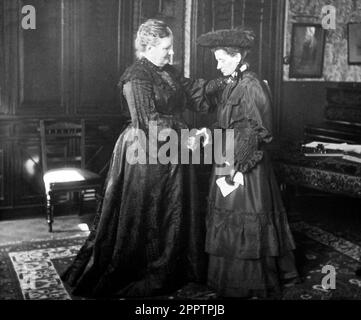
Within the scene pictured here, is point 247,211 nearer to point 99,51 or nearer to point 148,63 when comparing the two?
point 148,63

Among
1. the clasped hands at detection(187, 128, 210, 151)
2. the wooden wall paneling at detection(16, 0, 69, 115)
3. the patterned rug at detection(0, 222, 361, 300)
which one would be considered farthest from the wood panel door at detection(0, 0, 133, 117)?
the clasped hands at detection(187, 128, 210, 151)

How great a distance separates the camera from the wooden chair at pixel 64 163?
536 cm

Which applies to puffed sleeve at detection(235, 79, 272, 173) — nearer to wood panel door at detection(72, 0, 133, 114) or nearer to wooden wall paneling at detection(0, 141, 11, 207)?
wood panel door at detection(72, 0, 133, 114)

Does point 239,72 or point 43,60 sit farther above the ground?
point 43,60

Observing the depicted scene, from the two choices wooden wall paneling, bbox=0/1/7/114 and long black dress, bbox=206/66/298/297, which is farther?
wooden wall paneling, bbox=0/1/7/114

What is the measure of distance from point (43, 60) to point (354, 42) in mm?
4027

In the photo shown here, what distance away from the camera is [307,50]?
7.22m

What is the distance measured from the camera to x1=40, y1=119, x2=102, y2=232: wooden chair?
17.6 ft

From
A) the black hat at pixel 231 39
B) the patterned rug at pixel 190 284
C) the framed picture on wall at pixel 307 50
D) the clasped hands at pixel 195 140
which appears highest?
the framed picture on wall at pixel 307 50

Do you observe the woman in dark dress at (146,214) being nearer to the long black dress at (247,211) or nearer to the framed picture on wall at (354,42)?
the long black dress at (247,211)

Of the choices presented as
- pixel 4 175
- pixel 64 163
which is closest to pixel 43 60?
pixel 64 163

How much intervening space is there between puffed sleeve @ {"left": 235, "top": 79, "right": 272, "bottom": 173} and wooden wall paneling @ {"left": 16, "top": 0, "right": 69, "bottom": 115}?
9.62 ft

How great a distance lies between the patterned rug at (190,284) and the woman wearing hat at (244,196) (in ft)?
0.77

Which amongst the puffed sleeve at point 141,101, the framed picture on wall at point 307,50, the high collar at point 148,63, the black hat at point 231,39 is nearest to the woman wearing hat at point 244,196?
the black hat at point 231,39
